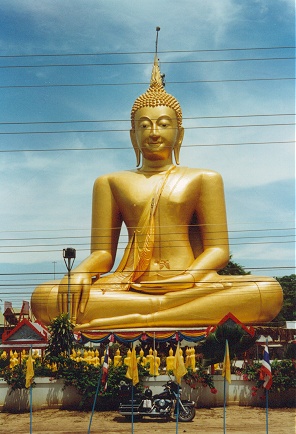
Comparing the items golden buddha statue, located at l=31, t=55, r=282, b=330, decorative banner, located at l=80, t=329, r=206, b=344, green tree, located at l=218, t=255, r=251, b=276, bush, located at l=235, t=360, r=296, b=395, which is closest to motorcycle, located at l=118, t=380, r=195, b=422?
bush, located at l=235, t=360, r=296, b=395

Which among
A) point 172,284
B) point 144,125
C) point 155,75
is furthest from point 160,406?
point 155,75

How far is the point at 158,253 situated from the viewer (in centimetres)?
1886

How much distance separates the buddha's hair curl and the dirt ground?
1047 centimetres

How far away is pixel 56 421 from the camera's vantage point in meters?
11.4

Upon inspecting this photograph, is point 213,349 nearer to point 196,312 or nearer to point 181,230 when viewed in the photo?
point 196,312

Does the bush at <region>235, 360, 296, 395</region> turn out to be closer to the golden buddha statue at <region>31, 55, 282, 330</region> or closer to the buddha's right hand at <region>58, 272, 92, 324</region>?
the golden buddha statue at <region>31, 55, 282, 330</region>

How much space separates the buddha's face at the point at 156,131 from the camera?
19.5 meters

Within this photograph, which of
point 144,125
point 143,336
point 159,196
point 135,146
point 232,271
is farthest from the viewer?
point 232,271

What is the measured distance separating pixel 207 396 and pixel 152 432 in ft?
8.69

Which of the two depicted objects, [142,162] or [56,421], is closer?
[56,421]

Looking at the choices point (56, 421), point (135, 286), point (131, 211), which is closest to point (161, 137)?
point (131, 211)

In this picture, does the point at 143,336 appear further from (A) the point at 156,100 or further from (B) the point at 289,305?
(B) the point at 289,305

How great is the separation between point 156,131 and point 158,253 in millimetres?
3795

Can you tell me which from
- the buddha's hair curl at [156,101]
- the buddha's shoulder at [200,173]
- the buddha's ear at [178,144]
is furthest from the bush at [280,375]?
the buddha's hair curl at [156,101]
